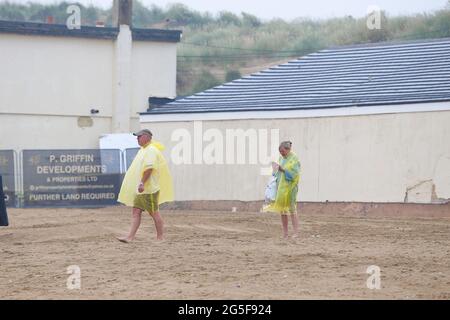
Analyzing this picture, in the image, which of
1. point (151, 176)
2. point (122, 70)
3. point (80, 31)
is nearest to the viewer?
point (151, 176)

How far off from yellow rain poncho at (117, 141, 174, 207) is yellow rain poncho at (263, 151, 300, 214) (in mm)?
1963

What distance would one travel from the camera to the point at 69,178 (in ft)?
98.8

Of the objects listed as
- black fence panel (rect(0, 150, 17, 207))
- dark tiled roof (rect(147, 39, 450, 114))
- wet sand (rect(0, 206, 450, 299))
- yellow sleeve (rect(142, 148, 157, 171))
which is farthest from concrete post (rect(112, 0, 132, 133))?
yellow sleeve (rect(142, 148, 157, 171))

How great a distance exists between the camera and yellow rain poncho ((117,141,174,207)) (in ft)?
56.3

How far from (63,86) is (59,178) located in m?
8.78

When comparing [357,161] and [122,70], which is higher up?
[122,70]

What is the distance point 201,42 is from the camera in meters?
68.4

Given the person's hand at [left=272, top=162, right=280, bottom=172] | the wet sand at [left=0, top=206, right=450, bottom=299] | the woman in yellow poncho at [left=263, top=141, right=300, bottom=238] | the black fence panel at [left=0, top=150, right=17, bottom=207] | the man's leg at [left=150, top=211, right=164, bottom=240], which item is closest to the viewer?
the wet sand at [left=0, top=206, right=450, bottom=299]

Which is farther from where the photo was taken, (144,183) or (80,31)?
(80,31)

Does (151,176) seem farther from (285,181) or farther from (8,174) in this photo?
(8,174)

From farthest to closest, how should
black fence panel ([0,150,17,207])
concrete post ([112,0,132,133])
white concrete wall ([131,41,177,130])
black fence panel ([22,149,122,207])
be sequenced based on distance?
white concrete wall ([131,41,177,130])
concrete post ([112,0,132,133])
black fence panel ([22,149,122,207])
black fence panel ([0,150,17,207])

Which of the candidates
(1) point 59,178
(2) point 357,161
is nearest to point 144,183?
A: (2) point 357,161

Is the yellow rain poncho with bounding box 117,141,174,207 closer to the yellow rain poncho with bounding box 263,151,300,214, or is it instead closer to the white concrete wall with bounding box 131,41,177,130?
the yellow rain poncho with bounding box 263,151,300,214

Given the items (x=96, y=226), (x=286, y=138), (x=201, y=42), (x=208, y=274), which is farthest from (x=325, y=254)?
(x=201, y=42)
